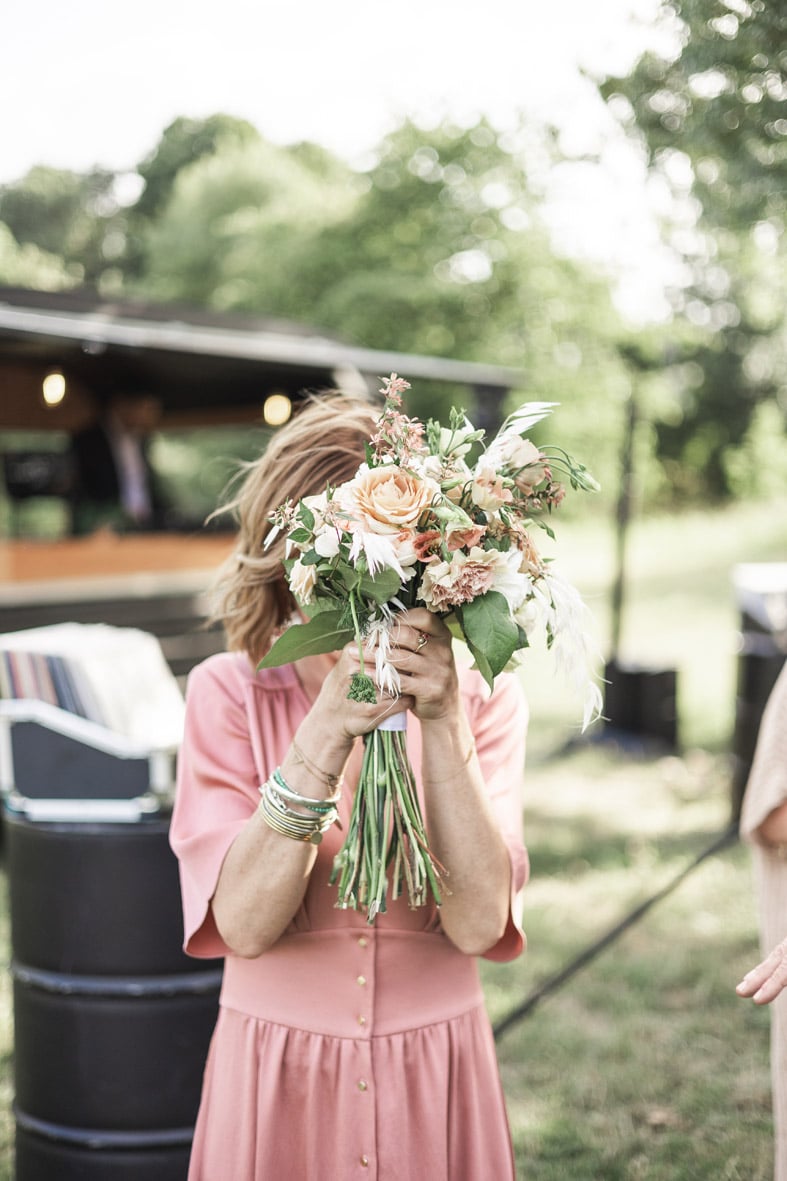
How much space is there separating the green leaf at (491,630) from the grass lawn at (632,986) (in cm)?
33

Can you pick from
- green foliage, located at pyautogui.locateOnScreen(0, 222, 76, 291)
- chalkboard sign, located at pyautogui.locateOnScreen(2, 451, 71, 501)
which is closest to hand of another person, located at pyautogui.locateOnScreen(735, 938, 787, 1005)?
chalkboard sign, located at pyautogui.locateOnScreen(2, 451, 71, 501)

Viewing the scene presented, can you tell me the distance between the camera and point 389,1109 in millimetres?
1721

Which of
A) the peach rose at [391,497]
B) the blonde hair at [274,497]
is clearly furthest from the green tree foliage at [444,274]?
the peach rose at [391,497]

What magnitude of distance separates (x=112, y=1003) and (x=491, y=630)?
4.84 ft

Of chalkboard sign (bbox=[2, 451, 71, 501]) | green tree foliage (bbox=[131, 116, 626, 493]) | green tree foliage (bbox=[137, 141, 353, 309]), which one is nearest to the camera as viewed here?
chalkboard sign (bbox=[2, 451, 71, 501])

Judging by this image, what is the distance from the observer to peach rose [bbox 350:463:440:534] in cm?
143

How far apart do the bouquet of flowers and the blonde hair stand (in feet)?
0.85

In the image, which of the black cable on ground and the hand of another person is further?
the black cable on ground

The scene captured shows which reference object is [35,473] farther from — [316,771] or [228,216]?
[228,216]

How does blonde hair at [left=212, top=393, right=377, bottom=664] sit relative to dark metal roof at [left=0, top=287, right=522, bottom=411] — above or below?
below

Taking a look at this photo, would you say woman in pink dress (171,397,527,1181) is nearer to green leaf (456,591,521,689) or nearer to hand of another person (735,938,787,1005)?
green leaf (456,591,521,689)

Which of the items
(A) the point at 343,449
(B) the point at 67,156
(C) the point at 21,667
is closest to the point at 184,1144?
(C) the point at 21,667

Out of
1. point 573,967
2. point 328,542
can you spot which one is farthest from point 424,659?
point 573,967

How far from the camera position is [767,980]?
1.66 metres
